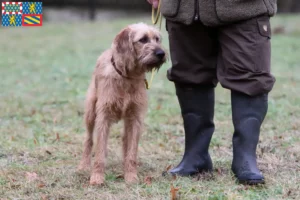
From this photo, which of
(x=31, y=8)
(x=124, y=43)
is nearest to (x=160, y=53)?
(x=124, y=43)

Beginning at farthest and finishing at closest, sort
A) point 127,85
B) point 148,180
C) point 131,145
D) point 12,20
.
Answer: point 12,20, point 131,145, point 127,85, point 148,180

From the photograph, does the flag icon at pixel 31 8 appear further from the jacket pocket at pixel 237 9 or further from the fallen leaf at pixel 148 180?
the jacket pocket at pixel 237 9

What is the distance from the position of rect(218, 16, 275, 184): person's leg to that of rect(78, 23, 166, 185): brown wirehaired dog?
1.80 ft

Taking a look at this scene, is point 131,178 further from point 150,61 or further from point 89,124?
point 150,61

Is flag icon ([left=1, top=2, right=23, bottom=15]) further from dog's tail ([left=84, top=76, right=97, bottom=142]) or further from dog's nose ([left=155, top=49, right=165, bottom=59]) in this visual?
dog's nose ([left=155, top=49, right=165, bottom=59])

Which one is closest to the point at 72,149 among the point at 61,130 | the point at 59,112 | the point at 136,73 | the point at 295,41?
the point at 61,130

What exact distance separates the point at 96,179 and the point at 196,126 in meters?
0.84

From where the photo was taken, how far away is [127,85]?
13.2ft

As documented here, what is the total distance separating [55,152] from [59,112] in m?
1.81

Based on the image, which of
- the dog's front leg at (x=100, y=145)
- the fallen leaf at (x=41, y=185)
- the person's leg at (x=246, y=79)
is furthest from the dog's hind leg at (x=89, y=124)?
the person's leg at (x=246, y=79)

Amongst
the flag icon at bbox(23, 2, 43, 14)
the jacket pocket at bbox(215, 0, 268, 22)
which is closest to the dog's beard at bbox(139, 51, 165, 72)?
the jacket pocket at bbox(215, 0, 268, 22)

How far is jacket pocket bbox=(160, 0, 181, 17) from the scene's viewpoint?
12.3ft

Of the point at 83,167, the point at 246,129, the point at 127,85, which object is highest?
the point at 127,85

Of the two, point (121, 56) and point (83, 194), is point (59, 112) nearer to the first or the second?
point (121, 56)
